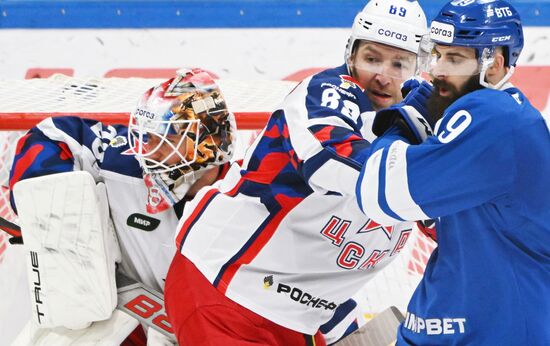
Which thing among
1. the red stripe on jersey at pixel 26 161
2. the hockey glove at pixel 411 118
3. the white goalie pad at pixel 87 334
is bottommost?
the white goalie pad at pixel 87 334

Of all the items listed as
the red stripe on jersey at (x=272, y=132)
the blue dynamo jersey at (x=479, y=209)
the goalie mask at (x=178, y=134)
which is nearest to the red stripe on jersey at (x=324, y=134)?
the blue dynamo jersey at (x=479, y=209)

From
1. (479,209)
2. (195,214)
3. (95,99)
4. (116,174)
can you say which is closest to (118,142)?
(116,174)

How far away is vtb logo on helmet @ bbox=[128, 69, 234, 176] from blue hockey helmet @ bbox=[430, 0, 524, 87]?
875 mm

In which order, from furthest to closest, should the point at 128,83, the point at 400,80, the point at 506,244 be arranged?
the point at 128,83
the point at 400,80
the point at 506,244

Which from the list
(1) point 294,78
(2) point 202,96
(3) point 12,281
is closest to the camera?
(2) point 202,96

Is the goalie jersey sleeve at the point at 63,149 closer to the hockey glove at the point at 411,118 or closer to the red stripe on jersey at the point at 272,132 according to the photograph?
the red stripe on jersey at the point at 272,132

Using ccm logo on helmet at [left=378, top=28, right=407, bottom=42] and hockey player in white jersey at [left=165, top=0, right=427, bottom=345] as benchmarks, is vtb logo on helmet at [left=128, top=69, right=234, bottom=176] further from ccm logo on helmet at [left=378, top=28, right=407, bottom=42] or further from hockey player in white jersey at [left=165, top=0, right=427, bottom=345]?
ccm logo on helmet at [left=378, top=28, right=407, bottom=42]

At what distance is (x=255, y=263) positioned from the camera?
191 centimetres

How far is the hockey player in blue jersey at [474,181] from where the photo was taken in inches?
50.0

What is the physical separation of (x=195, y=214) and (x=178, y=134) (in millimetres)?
239

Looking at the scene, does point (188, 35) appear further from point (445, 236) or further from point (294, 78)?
point (445, 236)

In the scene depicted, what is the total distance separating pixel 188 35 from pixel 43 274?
64.0 inches

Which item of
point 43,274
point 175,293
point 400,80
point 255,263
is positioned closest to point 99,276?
point 43,274

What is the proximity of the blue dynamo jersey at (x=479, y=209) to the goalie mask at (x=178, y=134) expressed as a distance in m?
0.82
